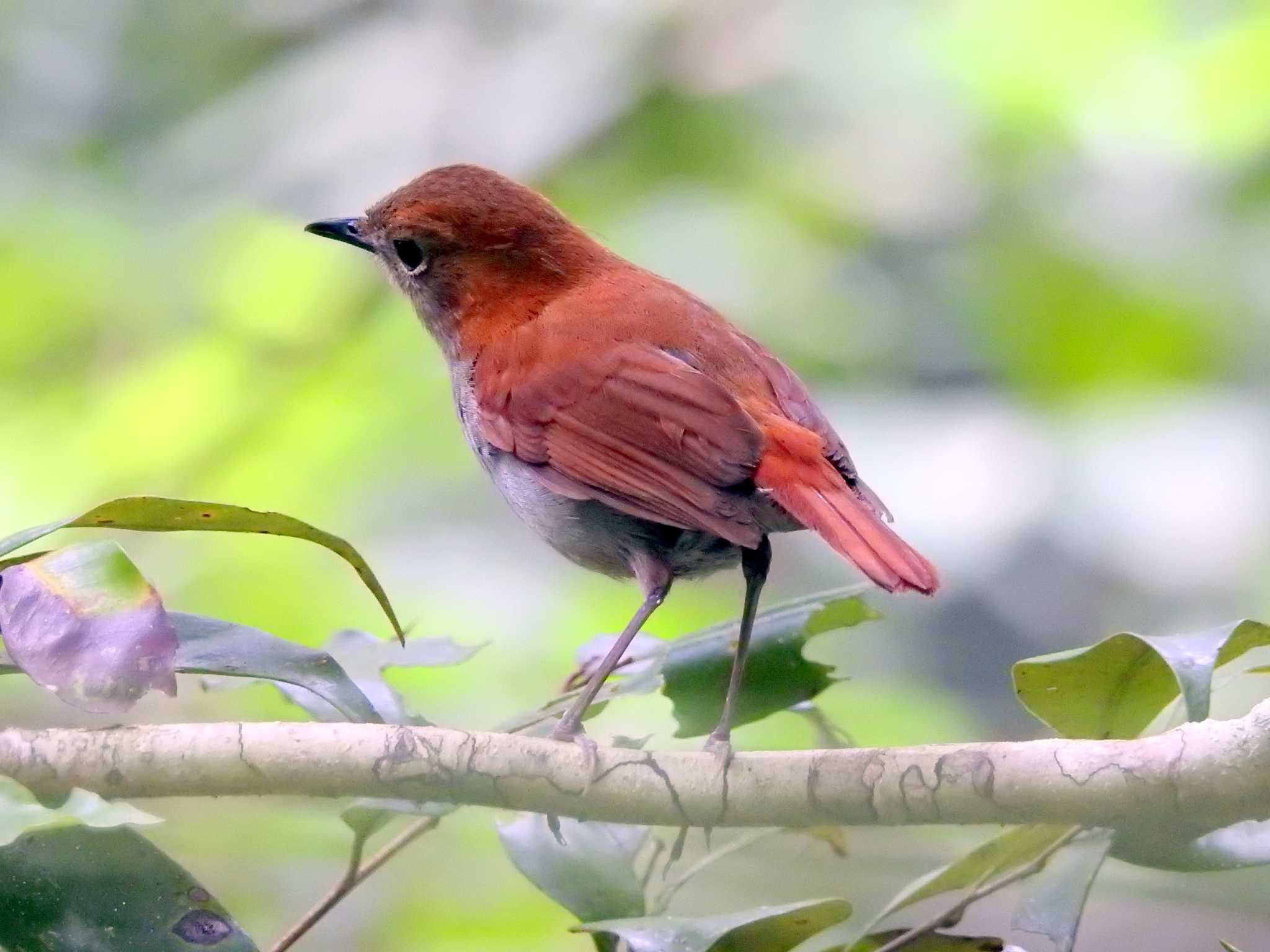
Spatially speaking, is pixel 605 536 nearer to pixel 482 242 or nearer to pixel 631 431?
Result: pixel 631 431

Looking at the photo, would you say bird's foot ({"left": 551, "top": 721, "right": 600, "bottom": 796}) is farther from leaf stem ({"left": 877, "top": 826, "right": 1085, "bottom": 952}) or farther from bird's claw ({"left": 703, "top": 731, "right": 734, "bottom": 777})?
leaf stem ({"left": 877, "top": 826, "right": 1085, "bottom": 952})

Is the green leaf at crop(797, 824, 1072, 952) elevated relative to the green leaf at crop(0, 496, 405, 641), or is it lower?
lower

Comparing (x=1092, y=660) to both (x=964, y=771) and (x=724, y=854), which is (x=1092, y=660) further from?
(x=724, y=854)

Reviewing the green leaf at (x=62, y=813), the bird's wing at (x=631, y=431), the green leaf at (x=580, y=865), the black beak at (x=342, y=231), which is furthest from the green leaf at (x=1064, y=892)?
the black beak at (x=342, y=231)

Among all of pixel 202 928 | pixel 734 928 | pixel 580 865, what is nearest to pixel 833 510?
pixel 580 865

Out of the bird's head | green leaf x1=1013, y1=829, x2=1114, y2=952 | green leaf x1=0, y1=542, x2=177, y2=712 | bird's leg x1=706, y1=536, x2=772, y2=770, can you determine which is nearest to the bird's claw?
bird's leg x1=706, y1=536, x2=772, y2=770

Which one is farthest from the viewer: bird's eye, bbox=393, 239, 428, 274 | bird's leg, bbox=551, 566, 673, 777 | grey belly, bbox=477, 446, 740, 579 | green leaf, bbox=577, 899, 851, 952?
bird's eye, bbox=393, 239, 428, 274

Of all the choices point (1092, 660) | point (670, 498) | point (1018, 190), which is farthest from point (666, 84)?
point (1092, 660)

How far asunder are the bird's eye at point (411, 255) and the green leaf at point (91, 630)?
159 cm

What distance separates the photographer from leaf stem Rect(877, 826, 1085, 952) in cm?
175

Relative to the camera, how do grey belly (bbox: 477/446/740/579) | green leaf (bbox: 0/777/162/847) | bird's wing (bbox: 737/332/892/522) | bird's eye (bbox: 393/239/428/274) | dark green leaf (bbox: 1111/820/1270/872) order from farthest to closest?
bird's eye (bbox: 393/239/428/274) < grey belly (bbox: 477/446/740/579) < bird's wing (bbox: 737/332/892/522) < dark green leaf (bbox: 1111/820/1270/872) < green leaf (bbox: 0/777/162/847)

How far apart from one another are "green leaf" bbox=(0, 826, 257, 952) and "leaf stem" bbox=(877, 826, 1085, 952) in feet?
2.41

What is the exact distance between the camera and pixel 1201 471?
4.10 metres

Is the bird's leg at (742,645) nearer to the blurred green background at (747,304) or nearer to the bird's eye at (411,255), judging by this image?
the bird's eye at (411,255)
